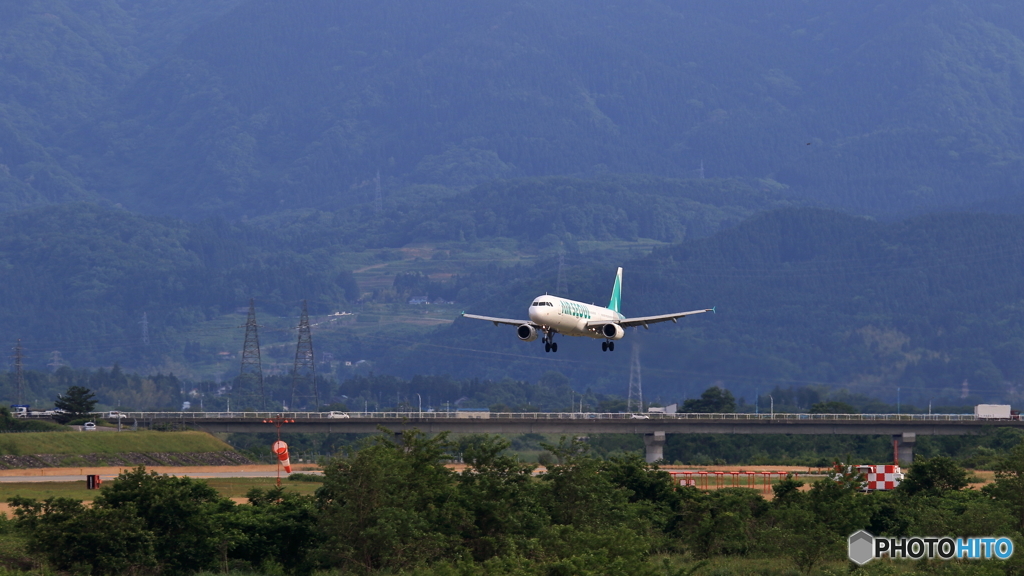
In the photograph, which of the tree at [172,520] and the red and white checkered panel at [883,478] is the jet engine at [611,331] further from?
the tree at [172,520]

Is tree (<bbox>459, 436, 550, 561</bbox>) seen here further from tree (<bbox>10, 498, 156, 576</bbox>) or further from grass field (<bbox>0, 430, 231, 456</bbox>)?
grass field (<bbox>0, 430, 231, 456</bbox>)

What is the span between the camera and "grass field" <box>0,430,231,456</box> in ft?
508

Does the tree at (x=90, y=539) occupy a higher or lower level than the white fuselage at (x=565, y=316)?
lower

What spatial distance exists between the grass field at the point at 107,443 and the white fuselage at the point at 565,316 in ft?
Answer: 220

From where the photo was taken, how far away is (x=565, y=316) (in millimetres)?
122312

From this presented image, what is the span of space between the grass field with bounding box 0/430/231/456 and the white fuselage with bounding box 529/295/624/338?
66.9 meters

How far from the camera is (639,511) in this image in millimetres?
92375

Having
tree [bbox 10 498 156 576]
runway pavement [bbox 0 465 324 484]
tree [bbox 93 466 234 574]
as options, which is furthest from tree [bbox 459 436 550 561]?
runway pavement [bbox 0 465 324 484]

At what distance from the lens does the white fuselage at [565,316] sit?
120062mm

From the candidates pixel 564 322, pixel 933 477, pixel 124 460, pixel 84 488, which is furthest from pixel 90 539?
pixel 124 460

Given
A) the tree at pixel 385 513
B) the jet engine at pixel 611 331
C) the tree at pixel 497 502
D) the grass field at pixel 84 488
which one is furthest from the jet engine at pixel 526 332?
the tree at pixel 385 513

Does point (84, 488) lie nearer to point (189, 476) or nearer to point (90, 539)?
point (189, 476)

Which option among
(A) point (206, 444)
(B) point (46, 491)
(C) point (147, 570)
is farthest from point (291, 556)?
(A) point (206, 444)

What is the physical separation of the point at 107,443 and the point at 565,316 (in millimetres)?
73732
